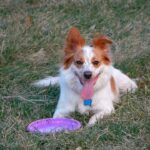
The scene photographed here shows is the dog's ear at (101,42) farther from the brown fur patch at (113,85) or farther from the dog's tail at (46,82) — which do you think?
the dog's tail at (46,82)

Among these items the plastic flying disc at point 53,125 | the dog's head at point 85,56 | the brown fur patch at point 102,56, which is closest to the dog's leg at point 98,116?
the plastic flying disc at point 53,125

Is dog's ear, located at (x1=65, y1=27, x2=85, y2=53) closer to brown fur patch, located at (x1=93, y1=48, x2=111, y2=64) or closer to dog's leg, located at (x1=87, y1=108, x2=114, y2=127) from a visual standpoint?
brown fur patch, located at (x1=93, y1=48, x2=111, y2=64)

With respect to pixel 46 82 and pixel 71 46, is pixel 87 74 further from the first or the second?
pixel 46 82

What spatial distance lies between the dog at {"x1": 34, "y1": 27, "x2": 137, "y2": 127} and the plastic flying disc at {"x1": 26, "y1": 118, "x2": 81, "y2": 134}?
181 mm

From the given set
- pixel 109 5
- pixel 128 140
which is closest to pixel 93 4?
pixel 109 5

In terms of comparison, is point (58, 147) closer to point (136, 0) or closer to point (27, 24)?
point (27, 24)

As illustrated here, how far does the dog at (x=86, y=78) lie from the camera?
568 centimetres

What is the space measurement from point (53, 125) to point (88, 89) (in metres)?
0.54

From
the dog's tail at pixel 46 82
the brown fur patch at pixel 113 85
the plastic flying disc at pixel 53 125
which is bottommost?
the plastic flying disc at pixel 53 125

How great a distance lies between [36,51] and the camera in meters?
7.75

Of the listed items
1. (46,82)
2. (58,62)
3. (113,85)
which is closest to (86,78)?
(113,85)

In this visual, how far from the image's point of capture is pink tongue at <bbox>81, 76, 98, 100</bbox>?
18.8 feet

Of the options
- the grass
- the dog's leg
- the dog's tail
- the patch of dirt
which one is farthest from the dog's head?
the patch of dirt

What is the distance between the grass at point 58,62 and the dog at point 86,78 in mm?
134
